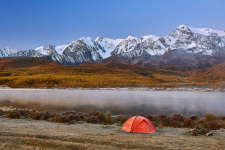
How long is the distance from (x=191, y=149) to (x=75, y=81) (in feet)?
304

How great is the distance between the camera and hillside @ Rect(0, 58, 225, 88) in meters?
96.6

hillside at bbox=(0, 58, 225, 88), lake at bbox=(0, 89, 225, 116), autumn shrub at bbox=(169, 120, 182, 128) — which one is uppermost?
hillside at bbox=(0, 58, 225, 88)

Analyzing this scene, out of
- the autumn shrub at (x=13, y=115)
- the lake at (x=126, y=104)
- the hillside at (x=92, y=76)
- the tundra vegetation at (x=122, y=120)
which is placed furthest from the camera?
the hillside at (x=92, y=76)

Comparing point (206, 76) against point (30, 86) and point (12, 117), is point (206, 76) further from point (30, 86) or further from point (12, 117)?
point (12, 117)

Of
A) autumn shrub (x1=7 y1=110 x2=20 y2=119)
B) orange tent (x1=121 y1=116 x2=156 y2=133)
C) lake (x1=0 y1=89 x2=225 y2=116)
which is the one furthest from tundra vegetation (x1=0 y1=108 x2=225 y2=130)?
lake (x1=0 y1=89 x2=225 y2=116)

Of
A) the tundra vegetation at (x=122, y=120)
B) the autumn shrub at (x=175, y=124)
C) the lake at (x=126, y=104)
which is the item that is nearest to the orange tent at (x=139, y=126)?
the tundra vegetation at (x=122, y=120)

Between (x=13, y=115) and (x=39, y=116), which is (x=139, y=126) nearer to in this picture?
(x=39, y=116)

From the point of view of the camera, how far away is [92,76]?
117500 mm

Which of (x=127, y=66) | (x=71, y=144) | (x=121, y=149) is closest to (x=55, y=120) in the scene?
(x=71, y=144)

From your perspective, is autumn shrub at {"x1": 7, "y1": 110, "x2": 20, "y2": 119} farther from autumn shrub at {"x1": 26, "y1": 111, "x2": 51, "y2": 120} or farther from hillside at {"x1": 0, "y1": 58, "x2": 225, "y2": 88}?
hillside at {"x1": 0, "y1": 58, "x2": 225, "y2": 88}

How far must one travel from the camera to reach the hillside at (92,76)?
317 ft

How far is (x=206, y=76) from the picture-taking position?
139375 millimetres

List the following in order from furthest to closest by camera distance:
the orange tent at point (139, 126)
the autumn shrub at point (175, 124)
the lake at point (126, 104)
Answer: the lake at point (126, 104), the autumn shrub at point (175, 124), the orange tent at point (139, 126)

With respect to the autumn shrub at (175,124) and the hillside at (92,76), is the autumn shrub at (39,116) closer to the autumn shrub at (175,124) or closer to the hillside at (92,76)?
the autumn shrub at (175,124)
